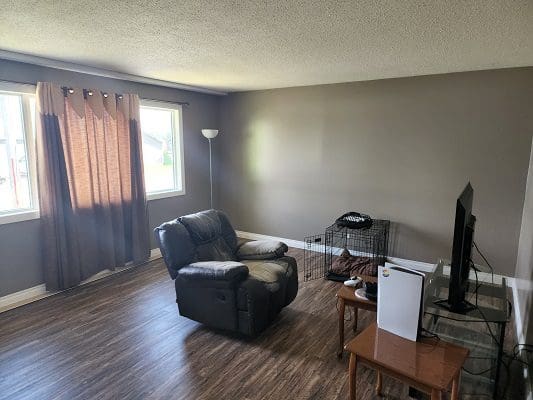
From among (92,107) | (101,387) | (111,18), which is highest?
(111,18)

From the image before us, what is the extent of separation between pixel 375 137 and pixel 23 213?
390cm

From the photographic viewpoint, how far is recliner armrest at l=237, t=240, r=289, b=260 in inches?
125

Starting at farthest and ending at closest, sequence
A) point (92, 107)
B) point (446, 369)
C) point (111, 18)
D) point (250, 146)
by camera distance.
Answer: point (250, 146)
point (92, 107)
point (111, 18)
point (446, 369)

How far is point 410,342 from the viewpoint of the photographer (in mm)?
1718

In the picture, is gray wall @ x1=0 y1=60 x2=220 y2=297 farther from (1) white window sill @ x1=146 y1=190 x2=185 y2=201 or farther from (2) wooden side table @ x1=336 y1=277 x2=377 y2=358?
(2) wooden side table @ x1=336 y1=277 x2=377 y2=358

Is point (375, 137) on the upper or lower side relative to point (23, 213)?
upper

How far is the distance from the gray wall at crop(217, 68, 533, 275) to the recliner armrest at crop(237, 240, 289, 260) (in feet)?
5.58

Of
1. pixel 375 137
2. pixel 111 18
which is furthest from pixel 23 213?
pixel 375 137

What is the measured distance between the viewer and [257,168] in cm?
529

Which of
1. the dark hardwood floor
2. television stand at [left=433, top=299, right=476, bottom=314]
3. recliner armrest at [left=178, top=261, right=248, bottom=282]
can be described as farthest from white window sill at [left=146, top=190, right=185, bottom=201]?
television stand at [left=433, top=299, right=476, bottom=314]

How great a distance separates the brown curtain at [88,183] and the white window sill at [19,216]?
9 centimetres

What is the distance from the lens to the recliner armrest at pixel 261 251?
10.4 feet

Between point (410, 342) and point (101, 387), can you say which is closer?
point (410, 342)

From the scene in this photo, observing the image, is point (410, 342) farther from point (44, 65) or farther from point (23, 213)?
point (44, 65)
